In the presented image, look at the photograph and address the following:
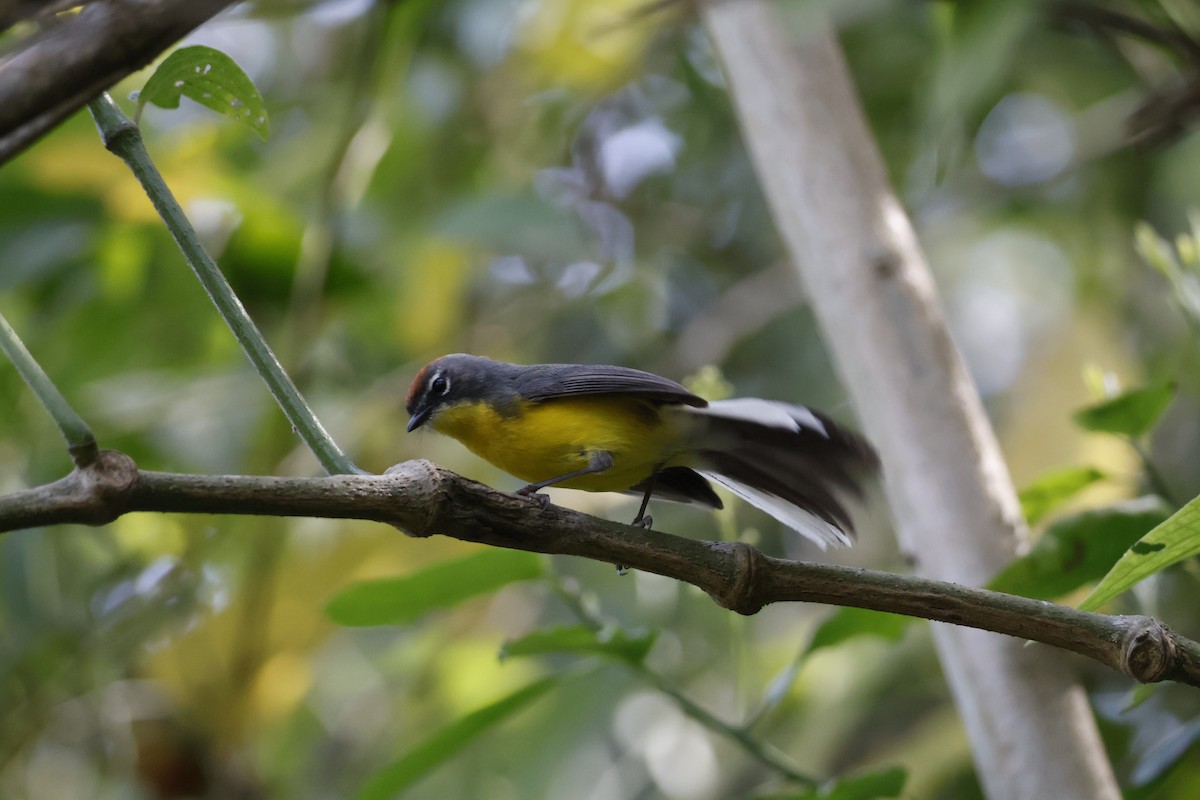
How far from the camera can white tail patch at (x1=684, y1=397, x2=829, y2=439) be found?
6.38ft

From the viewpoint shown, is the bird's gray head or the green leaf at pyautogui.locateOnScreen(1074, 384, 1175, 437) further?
the bird's gray head

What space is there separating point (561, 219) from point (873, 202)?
1067mm

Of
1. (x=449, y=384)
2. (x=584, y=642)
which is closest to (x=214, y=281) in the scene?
(x=584, y=642)

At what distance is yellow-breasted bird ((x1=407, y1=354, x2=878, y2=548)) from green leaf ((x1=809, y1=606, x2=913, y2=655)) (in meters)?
0.21

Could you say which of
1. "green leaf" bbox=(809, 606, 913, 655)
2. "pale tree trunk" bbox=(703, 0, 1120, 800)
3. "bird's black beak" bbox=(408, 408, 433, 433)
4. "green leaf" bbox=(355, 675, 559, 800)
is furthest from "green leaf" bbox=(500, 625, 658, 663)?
"bird's black beak" bbox=(408, 408, 433, 433)

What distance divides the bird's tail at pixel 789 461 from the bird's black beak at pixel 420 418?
74cm

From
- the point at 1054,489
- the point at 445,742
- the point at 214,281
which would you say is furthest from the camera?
the point at 1054,489

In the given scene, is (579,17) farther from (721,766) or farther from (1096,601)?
(1096,601)

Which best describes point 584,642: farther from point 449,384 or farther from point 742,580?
point 449,384

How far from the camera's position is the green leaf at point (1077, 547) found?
1.84 metres

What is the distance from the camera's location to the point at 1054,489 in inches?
82.0

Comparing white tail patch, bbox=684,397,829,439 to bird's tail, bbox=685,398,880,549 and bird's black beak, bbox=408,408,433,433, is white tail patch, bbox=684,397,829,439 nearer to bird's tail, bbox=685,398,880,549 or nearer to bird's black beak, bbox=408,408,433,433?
bird's tail, bbox=685,398,880,549

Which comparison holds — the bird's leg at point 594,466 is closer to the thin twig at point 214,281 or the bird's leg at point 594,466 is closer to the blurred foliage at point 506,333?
the blurred foliage at point 506,333

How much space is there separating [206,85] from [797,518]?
1.39 meters
